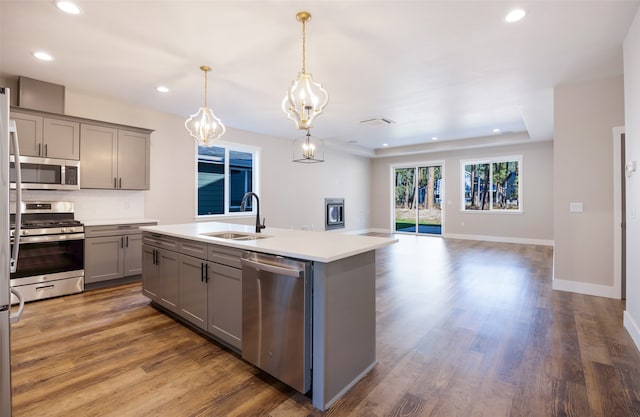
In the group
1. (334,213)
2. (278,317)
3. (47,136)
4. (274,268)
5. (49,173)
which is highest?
(47,136)

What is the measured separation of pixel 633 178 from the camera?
2.67 meters

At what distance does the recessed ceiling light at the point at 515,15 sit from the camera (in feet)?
8.23

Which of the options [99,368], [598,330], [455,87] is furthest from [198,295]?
[455,87]

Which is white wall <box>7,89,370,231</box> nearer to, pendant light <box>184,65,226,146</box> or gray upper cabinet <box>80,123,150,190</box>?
gray upper cabinet <box>80,123,150,190</box>

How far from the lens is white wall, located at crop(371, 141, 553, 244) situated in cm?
784

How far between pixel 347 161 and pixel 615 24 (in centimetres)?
730

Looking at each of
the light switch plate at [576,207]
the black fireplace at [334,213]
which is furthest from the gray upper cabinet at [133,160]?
the light switch plate at [576,207]

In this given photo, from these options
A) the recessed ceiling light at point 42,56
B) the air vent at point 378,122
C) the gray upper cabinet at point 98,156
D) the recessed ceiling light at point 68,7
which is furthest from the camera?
the air vent at point 378,122

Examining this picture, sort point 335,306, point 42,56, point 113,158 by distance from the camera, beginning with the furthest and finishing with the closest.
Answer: point 113,158, point 42,56, point 335,306

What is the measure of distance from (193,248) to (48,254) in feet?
7.81

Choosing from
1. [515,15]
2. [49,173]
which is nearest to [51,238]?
[49,173]

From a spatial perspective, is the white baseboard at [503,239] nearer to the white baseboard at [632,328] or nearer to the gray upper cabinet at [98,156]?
the white baseboard at [632,328]

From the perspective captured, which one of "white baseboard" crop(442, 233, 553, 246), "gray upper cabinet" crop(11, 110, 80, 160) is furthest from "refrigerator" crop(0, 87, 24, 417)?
"white baseboard" crop(442, 233, 553, 246)

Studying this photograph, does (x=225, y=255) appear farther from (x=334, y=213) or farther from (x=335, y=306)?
(x=334, y=213)
